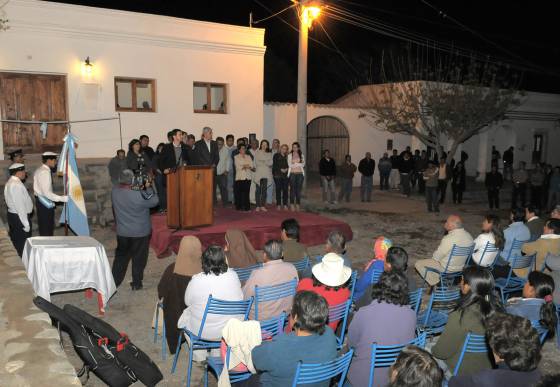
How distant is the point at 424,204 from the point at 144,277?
32.2ft

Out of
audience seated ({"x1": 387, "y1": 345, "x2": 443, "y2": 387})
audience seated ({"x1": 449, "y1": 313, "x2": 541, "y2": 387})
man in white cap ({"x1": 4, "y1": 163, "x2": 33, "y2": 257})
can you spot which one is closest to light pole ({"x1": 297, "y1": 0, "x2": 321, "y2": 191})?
man in white cap ({"x1": 4, "y1": 163, "x2": 33, "y2": 257})

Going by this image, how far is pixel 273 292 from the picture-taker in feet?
14.4

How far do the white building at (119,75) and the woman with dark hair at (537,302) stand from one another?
10780mm

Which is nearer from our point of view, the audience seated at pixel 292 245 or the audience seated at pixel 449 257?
the audience seated at pixel 292 245

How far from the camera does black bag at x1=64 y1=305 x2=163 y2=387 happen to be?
13.1 feet

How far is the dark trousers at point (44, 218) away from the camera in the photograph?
7668mm

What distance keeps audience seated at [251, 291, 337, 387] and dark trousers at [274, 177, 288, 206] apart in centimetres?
819

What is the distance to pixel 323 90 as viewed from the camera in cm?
3488

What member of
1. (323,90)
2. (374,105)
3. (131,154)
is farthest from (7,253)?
(323,90)

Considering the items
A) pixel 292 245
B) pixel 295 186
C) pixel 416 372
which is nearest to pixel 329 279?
pixel 292 245

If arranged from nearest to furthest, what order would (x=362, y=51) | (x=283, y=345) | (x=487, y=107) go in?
(x=283, y=345) < (x=487, y=107) < (x=362, y=51)

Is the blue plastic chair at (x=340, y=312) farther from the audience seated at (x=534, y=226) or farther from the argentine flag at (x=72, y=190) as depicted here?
the argentine flag at (x=72, y=190)

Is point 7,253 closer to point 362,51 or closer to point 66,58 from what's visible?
point 66,58

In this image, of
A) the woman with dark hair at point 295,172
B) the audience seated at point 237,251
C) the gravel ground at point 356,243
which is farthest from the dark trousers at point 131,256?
the woman with dark hair at point 295,172
